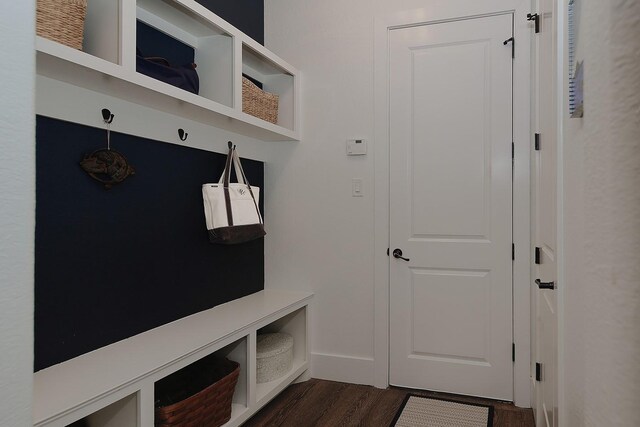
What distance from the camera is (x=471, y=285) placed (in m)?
2.71

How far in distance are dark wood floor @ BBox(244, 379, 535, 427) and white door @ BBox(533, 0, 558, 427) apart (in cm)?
41

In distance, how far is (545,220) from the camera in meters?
1.91

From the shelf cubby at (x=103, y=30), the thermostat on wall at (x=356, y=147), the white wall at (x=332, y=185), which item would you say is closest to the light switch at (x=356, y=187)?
the white wall at (x=332, y=185)

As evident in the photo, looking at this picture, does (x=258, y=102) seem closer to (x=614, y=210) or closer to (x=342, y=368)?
(x=342, y=368)

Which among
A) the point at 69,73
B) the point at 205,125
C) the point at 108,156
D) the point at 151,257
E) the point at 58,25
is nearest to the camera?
the point at 58,25

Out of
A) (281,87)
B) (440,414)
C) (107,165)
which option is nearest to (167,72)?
(107,165)

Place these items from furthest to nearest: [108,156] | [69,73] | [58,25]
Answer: [108,156] < [69,73] < [58,25]

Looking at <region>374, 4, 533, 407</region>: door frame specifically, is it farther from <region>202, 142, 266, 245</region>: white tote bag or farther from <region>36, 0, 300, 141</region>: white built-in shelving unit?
<region>202, 142, 266, 245</region>: white tote bag

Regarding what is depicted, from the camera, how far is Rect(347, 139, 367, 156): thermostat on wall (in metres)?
2.90

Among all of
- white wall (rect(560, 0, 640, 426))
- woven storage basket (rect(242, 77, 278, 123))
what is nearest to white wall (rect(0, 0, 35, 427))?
white wall (rect(560, 0, 640, 426))

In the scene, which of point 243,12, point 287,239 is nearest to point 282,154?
point 287,239

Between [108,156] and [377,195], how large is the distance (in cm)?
161

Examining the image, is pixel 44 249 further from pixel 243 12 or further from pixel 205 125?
pixel 243 12

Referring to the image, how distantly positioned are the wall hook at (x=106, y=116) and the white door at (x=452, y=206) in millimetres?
1653
